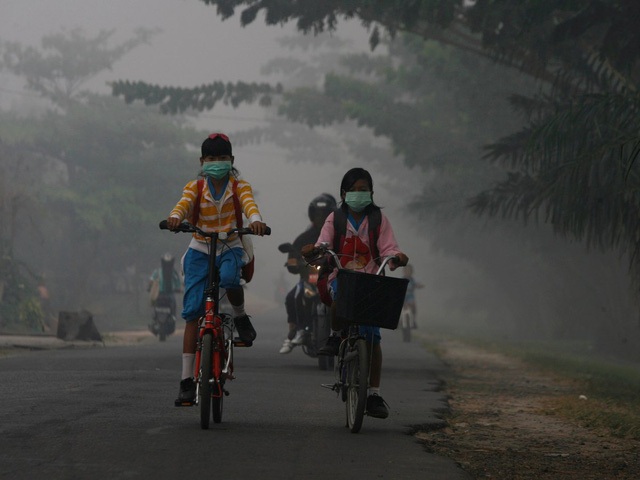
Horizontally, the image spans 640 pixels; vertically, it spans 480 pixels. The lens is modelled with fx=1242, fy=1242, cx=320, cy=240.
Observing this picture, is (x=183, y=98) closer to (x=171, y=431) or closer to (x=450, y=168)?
(x=450, y=168)

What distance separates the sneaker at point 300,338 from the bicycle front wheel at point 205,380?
21.6 ft

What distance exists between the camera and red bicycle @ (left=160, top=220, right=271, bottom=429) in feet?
26.1

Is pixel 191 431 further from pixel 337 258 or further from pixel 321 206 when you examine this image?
pixel 321 206

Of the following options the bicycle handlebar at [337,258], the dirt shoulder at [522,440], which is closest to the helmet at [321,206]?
the dirt shoulder at [522,440]

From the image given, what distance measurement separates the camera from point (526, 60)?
20.8m

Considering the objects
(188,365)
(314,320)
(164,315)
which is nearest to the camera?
(188,365)

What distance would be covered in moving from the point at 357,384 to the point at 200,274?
1316 mm

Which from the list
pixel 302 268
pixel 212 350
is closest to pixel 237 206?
pixel 212 350

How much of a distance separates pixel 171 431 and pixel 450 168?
28828mm

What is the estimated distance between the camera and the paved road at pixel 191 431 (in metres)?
6.63

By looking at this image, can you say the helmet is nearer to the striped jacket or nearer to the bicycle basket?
the striped jacket

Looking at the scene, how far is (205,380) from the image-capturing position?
7.91 metres

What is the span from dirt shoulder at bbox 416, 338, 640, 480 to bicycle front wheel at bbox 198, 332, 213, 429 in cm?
147

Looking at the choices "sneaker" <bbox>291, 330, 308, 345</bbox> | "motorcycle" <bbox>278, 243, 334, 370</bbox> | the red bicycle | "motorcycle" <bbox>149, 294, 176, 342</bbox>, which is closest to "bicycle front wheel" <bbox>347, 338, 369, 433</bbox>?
the red bicycle
